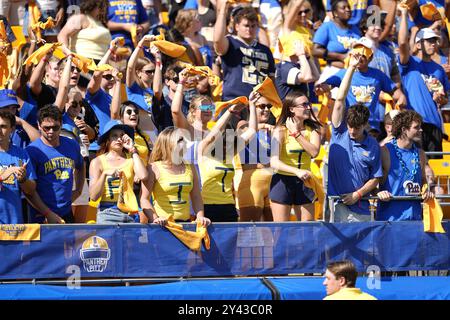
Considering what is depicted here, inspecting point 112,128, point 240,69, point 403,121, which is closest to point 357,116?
point 403,121

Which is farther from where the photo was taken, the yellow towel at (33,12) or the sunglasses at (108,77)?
the yellow towel at (33,12)

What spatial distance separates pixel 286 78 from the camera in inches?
496

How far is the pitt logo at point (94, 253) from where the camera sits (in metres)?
9.48

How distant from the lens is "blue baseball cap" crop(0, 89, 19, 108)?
403 inches

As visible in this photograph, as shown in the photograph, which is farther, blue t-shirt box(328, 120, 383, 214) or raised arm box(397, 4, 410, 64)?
raised arm box(397, 4, 410, 64)

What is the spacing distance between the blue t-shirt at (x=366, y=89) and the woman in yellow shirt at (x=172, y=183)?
312cm

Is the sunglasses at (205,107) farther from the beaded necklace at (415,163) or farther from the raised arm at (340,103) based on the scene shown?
the beaded necklace at (415,163)

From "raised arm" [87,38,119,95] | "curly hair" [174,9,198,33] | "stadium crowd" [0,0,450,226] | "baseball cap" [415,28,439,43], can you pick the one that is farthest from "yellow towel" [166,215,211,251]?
"baseball cap" [415,28,439,43]

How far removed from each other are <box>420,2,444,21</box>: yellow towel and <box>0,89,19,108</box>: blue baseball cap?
635 cm

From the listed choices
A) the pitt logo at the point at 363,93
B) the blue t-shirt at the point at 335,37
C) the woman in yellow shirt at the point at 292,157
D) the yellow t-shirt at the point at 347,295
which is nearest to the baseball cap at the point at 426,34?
the blue t-shirt at the point at 335,37

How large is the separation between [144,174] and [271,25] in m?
5.72

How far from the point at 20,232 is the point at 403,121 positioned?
13.0ft

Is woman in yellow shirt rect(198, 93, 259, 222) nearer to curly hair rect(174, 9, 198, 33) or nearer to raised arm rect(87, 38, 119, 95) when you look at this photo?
raised arm rect(87, 38, 119, 95)

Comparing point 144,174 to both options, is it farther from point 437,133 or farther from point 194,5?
point 194,5
